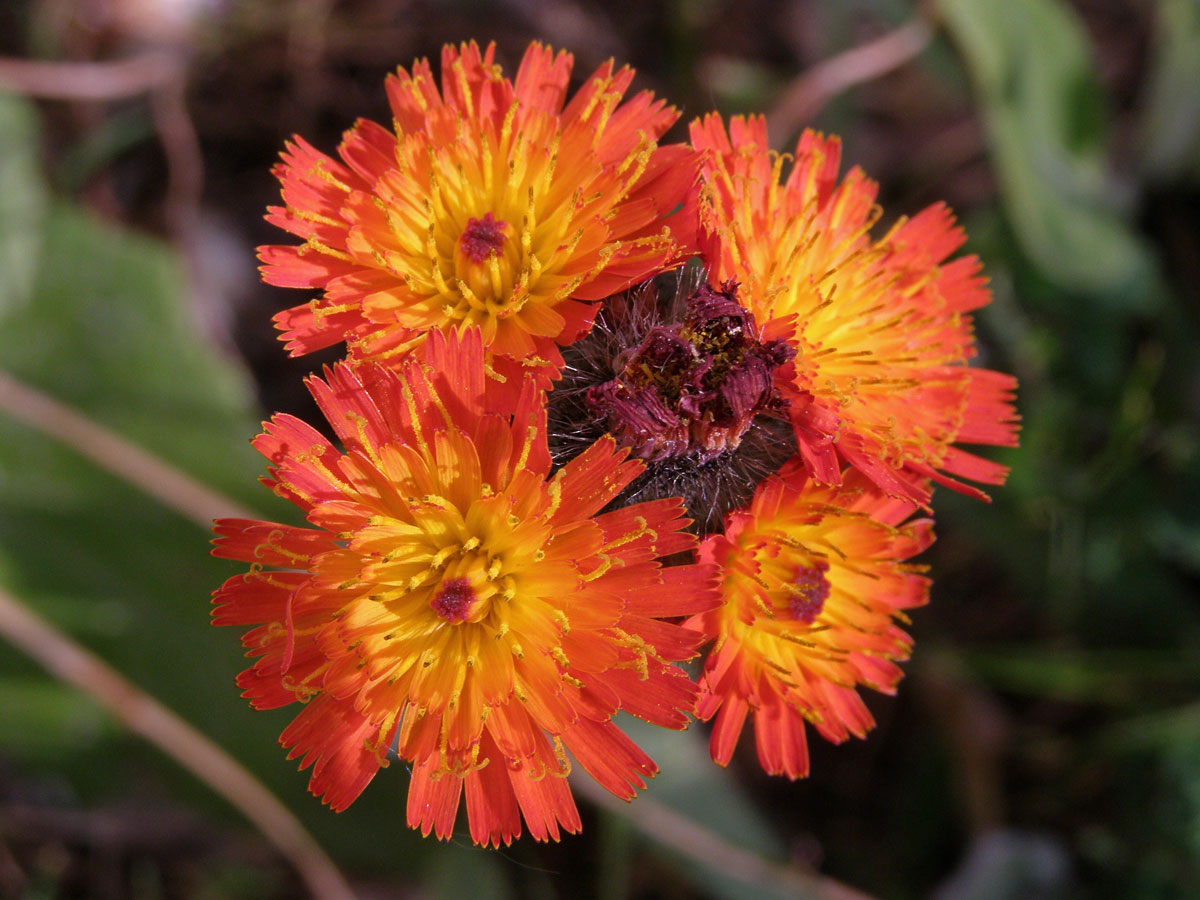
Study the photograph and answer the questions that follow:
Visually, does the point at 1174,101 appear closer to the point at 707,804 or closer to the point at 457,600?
the point at 707,804

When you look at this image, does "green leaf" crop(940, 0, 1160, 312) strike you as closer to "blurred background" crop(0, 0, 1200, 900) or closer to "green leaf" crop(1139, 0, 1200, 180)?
"blurred background" crop(0, 0, 1200, 900)

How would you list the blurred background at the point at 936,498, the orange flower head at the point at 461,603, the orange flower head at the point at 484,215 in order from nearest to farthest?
1. the orange flower head at the point at 461,603
2. the orange flower head at the point at 484,215
3. the blurred background at the point at 936,498

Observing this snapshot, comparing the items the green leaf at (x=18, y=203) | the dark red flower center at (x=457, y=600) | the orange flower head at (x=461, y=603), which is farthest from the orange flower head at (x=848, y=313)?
the green leaf at (x=18, y=203)

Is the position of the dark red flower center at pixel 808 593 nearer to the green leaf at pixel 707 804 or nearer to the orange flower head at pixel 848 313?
the orange flower head at pixel 848 313

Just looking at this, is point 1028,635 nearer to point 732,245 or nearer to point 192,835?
point 732,245

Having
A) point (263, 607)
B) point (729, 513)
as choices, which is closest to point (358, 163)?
point (263, 607)

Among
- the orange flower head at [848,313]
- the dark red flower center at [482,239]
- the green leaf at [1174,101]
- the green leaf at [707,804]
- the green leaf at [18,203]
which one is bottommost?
the green leaf at [707,804]
